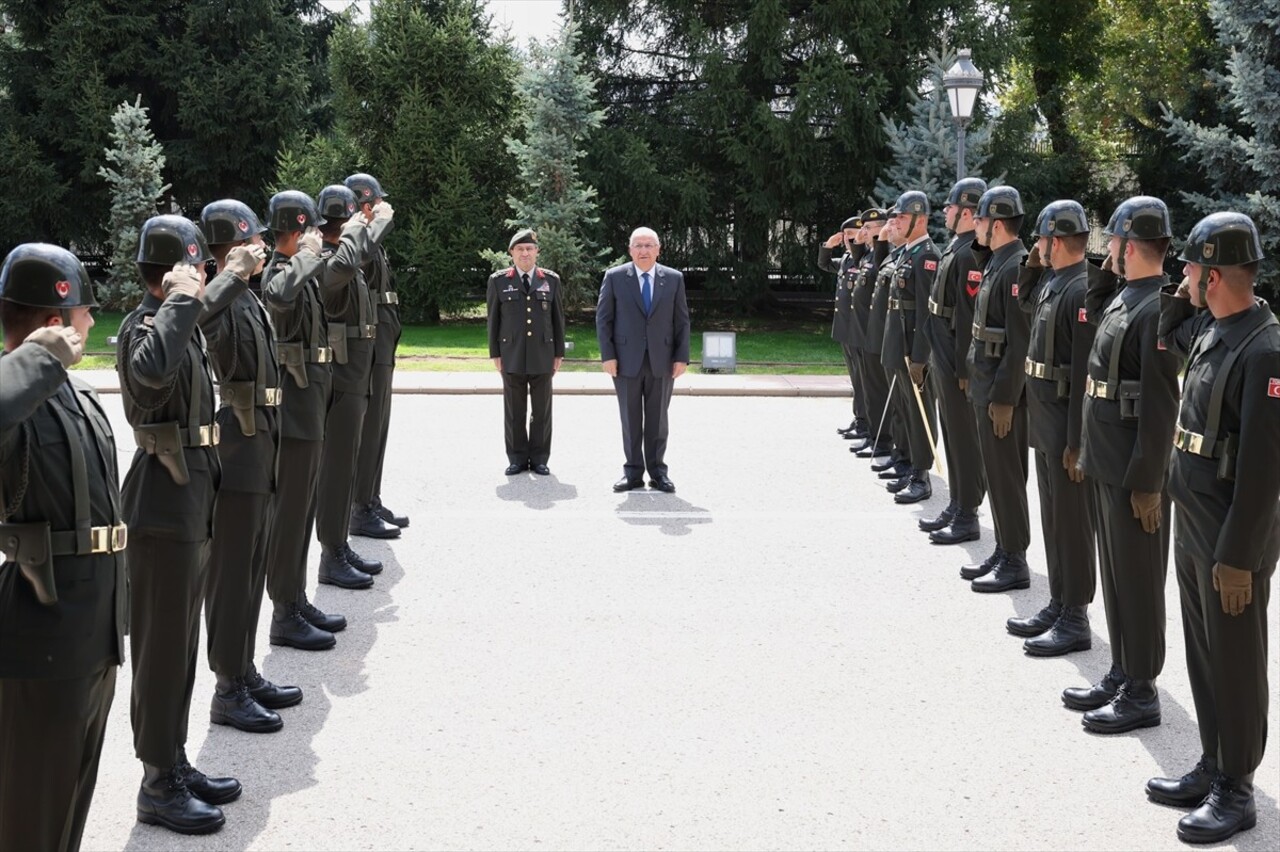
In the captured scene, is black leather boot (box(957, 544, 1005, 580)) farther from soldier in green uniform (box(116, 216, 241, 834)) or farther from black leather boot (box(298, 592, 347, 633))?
soldier in green uniform (box(116, 216, 241, 834))

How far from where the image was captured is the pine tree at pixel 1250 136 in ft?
75.9

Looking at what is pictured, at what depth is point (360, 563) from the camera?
365 inches

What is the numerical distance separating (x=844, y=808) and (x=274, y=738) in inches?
104

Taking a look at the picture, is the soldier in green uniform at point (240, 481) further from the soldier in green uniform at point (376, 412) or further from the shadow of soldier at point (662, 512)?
the shadow of soldier at point (662, 512)

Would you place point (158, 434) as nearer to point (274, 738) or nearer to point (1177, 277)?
point (274, 738)

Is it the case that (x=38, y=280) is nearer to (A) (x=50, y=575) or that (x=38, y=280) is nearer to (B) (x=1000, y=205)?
(A) (x=50, y=575)

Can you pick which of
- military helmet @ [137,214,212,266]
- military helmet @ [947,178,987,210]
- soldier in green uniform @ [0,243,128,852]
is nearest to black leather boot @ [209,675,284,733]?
soldier in green uniform @ [0,243,128,852]

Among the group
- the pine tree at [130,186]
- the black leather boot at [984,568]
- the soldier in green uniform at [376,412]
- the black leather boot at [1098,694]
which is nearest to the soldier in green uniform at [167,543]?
the black leather boot at [1098,694]

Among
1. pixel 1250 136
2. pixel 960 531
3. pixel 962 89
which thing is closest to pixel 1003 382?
pixel 960 531

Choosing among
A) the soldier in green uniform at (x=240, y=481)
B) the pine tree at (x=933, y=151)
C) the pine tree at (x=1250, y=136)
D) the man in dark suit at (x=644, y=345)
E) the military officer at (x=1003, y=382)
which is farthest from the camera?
the pine tree at (x=933, y=151)

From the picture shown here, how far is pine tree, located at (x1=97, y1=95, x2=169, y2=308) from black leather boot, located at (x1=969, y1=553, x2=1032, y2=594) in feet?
76.7

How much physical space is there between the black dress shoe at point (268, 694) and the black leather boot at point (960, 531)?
5.28 metres

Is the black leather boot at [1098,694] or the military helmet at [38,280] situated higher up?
the military helmet at [38,280]

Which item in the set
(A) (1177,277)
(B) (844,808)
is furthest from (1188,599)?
(A) (1177,277)
